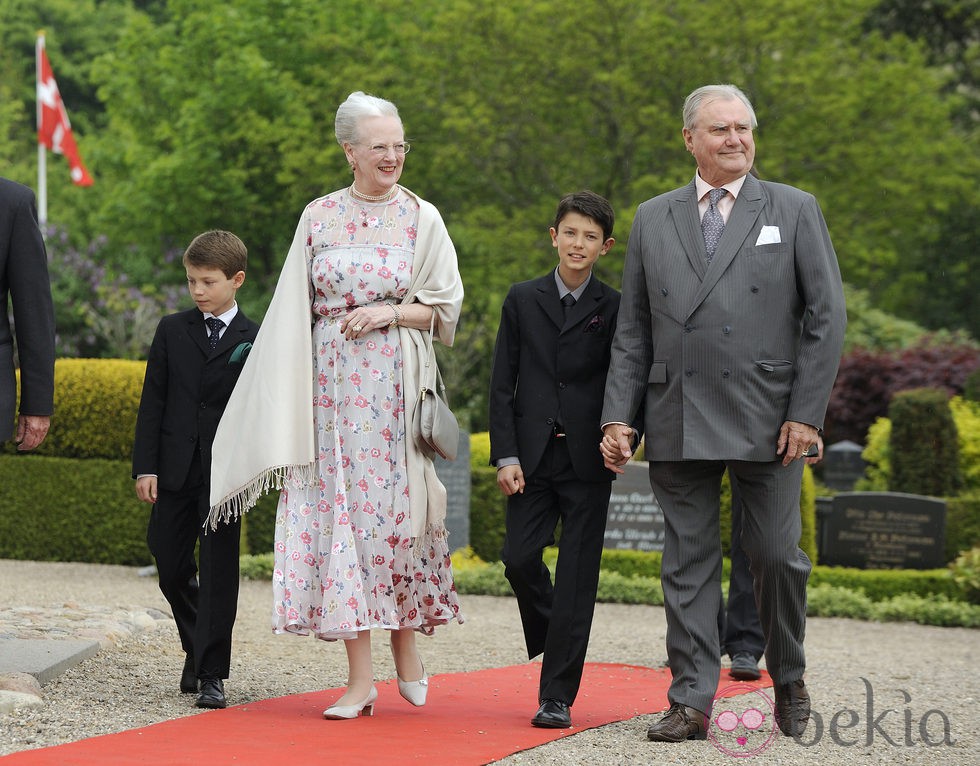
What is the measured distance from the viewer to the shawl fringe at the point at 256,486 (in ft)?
17.0

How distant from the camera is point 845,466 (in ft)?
63.2

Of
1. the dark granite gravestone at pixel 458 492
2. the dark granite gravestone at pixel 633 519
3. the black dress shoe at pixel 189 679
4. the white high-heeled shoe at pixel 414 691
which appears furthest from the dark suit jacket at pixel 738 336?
the dark granite gravestone at pixel 458 492

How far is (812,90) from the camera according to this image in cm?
2131

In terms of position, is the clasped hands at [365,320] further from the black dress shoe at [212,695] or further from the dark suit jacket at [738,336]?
the black dress shoe at [212,695]

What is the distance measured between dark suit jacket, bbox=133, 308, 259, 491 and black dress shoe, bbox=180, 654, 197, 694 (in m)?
0.72

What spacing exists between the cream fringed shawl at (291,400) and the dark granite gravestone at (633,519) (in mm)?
7111

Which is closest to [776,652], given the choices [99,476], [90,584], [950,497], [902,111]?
[90,584]

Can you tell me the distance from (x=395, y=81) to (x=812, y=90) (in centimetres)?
717

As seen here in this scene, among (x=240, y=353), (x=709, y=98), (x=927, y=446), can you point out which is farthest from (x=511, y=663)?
(x=927, y=446)

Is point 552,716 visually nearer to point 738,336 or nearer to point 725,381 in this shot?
point 725,381

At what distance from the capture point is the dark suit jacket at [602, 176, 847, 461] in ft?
15.9

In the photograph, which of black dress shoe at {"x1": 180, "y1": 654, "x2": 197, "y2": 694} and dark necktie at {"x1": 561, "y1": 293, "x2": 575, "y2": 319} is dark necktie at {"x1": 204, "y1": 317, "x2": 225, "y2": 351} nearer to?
black dress shoe at {"x1": 180, "y1": 654, "x2": 197, "y2": 694}

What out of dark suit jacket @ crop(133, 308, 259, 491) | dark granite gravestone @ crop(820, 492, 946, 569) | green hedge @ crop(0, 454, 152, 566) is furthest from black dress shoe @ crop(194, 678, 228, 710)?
dark granite gravestone @ crop(820, 492, 946, 569)

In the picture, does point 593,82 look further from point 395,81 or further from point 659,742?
point 659,742
